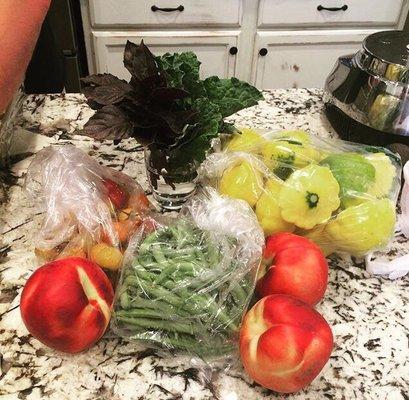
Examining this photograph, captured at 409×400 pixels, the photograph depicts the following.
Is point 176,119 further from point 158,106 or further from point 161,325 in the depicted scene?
point 161,325

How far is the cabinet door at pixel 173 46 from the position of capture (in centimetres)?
177

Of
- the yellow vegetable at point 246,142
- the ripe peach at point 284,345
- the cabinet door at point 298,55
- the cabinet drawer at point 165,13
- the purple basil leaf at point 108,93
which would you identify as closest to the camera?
the ripe peach at point 284,345

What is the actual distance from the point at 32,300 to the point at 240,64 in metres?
1.55

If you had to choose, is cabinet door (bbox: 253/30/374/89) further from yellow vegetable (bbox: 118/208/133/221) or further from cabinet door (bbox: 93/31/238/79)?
yellow vegetable (bbox: 118/208/133/221)

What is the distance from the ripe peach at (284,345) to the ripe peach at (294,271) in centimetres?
5

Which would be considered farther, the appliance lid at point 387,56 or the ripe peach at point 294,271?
the appliance lid at point 387,56

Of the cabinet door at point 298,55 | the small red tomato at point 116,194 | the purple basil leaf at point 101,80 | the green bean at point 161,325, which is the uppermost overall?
the purple basil leaf at point 101,80

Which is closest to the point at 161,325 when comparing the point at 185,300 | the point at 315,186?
the point at 185,300

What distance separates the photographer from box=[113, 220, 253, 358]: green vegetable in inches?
20.8

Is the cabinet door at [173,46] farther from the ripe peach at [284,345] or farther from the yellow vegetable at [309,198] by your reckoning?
the ripe peach at [284,345]

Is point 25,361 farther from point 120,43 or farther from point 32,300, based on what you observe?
point 120,43

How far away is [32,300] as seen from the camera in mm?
520

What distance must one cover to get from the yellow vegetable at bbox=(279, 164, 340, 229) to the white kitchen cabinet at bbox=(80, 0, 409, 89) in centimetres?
126

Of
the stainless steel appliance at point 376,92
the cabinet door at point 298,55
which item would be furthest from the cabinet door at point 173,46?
the stainless steel appliance at point 376,92
